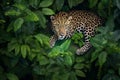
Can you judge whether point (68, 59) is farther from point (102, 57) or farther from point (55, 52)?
point (102, 57)

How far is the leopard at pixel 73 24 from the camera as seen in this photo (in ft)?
13.7

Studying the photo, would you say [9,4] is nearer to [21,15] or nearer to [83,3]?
[21,15]

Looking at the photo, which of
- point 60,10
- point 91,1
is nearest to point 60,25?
point 60,10

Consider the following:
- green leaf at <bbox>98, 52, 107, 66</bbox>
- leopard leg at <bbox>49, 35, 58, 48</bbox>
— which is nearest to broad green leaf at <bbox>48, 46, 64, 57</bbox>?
green leaf at <bbox>98, 52, 107, 66</bbox>

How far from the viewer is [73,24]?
426 centimetres

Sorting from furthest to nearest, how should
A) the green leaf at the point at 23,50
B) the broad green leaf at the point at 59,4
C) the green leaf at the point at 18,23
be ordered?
the broad green leaf at the point at 59,4
the green leaf at the point at 23,50
the green leaf at the point at 18,23

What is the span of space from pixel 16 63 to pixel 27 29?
38 cm

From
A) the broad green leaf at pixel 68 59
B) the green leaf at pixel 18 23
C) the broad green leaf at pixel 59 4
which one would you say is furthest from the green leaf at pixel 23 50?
the broad green leaf at pixel 59 4

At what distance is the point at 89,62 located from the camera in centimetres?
399

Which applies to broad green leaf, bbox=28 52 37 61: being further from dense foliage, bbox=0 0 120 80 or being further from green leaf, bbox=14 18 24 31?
green leaf, bbox=14 18 24 31

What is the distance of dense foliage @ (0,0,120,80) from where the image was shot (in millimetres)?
3609

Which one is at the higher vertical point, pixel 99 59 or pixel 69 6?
pixel 69 6

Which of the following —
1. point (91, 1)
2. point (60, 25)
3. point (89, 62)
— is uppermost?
point (91, 1)

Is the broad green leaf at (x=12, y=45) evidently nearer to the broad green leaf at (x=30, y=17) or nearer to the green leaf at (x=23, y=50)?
the green leaf at (x=23, y=50)
